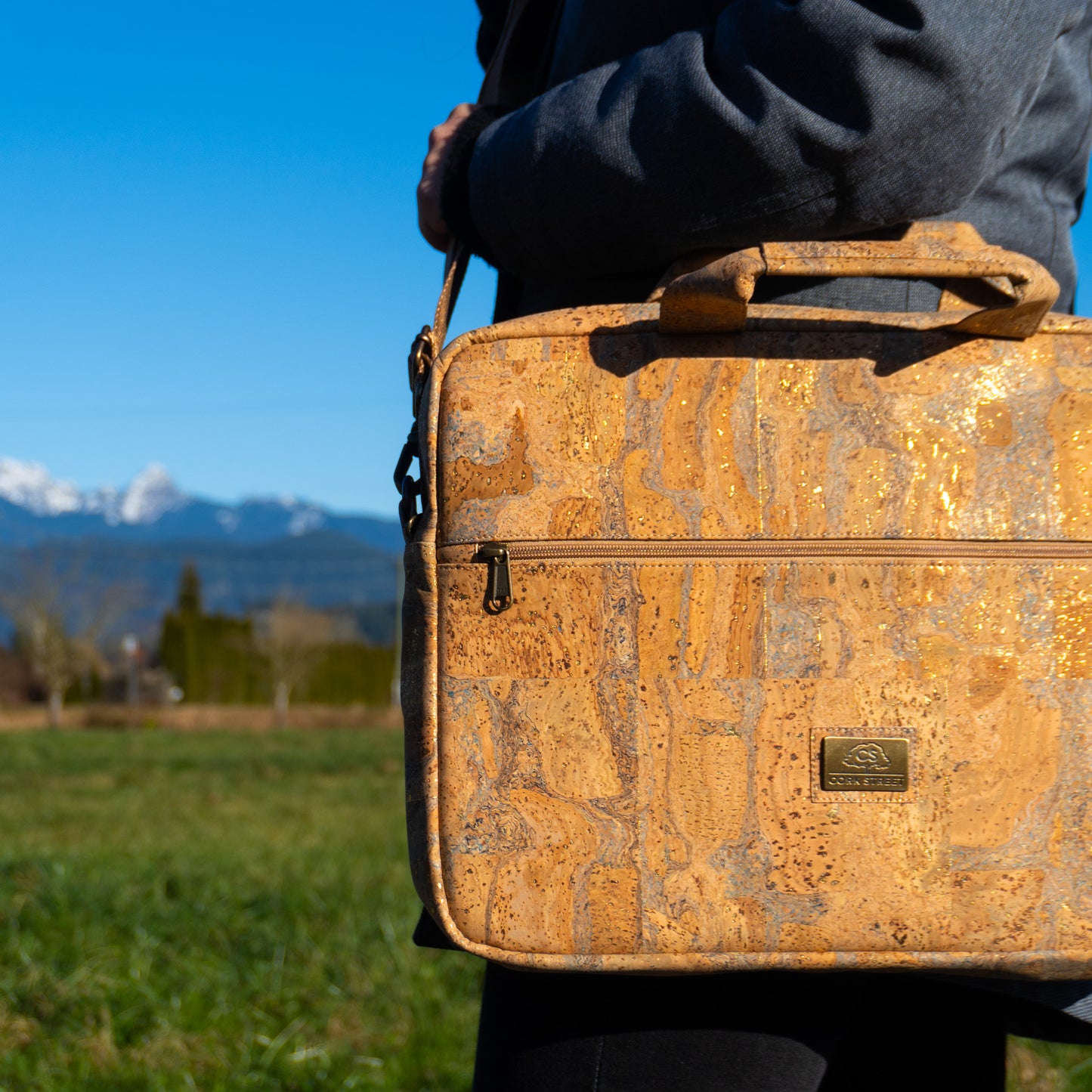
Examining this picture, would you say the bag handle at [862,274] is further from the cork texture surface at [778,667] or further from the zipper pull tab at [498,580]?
the zipper pull tab at [498,580]

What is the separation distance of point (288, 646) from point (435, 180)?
193 feet

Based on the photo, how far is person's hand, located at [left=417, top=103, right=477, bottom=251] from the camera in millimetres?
1145

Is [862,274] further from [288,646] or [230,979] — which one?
[288,646]

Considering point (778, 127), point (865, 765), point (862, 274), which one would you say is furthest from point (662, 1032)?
point (778, 127)

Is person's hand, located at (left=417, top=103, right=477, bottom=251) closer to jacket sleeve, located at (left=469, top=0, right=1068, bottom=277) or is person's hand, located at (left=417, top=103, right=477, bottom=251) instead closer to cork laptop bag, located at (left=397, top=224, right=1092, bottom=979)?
jacket sleeve, located at (left=469, top=0, right=1068, bottom=277)

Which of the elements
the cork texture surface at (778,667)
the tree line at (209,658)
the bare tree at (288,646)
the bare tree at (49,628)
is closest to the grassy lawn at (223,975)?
the cork texture surface at (778,667)

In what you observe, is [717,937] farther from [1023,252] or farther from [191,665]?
[191,665]

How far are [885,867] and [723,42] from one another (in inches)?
28.4

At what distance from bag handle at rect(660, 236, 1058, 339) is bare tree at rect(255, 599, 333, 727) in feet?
185

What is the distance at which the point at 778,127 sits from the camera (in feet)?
2.88

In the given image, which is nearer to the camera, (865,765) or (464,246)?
(865,765)

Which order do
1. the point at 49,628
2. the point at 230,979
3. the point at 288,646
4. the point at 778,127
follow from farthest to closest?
the point at 288,646
the point at 49,628
the point at 230,979
the point at 778,127

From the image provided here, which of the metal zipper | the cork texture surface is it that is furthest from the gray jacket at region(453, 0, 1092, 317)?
the metal zipper

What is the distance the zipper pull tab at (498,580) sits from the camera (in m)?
0.93
